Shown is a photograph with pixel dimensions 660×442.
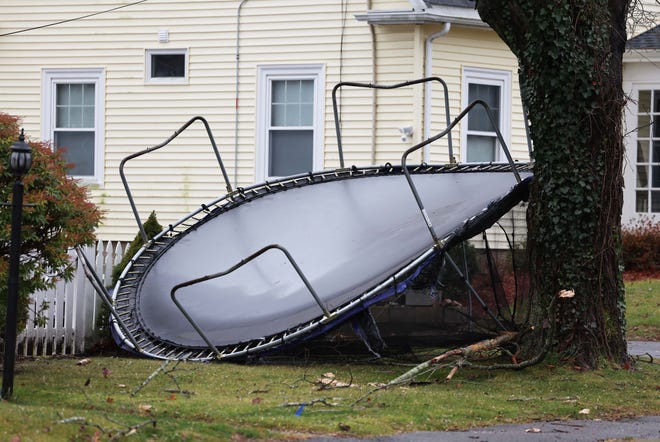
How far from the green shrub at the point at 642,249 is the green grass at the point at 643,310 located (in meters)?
0.96

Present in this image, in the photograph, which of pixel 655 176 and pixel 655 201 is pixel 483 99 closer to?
pixel 655 176

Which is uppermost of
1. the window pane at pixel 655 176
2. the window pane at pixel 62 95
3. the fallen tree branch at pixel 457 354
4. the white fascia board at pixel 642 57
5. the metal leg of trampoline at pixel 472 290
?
the white fascia board at pixel 642 57

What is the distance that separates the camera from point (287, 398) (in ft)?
26.7

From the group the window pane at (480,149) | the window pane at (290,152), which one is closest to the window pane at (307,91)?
the window pane at (290,152)

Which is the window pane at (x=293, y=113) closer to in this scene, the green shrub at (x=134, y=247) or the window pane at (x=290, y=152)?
the window pane at (x=290, y=152)

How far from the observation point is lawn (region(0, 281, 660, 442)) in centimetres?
650

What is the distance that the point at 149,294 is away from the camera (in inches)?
454

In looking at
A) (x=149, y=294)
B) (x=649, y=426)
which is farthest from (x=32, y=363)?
(x=649, y=426)

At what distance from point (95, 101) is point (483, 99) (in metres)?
6.66

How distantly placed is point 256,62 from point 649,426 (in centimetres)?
1133

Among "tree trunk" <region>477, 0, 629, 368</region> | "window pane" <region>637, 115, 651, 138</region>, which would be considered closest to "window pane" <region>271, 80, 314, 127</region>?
"window pane" <region>637, 115, 651, 138</region>

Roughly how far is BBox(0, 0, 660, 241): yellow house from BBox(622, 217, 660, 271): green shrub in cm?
251

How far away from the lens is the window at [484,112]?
56.6ft

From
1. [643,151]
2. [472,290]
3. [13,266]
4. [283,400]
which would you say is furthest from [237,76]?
[13,266]
